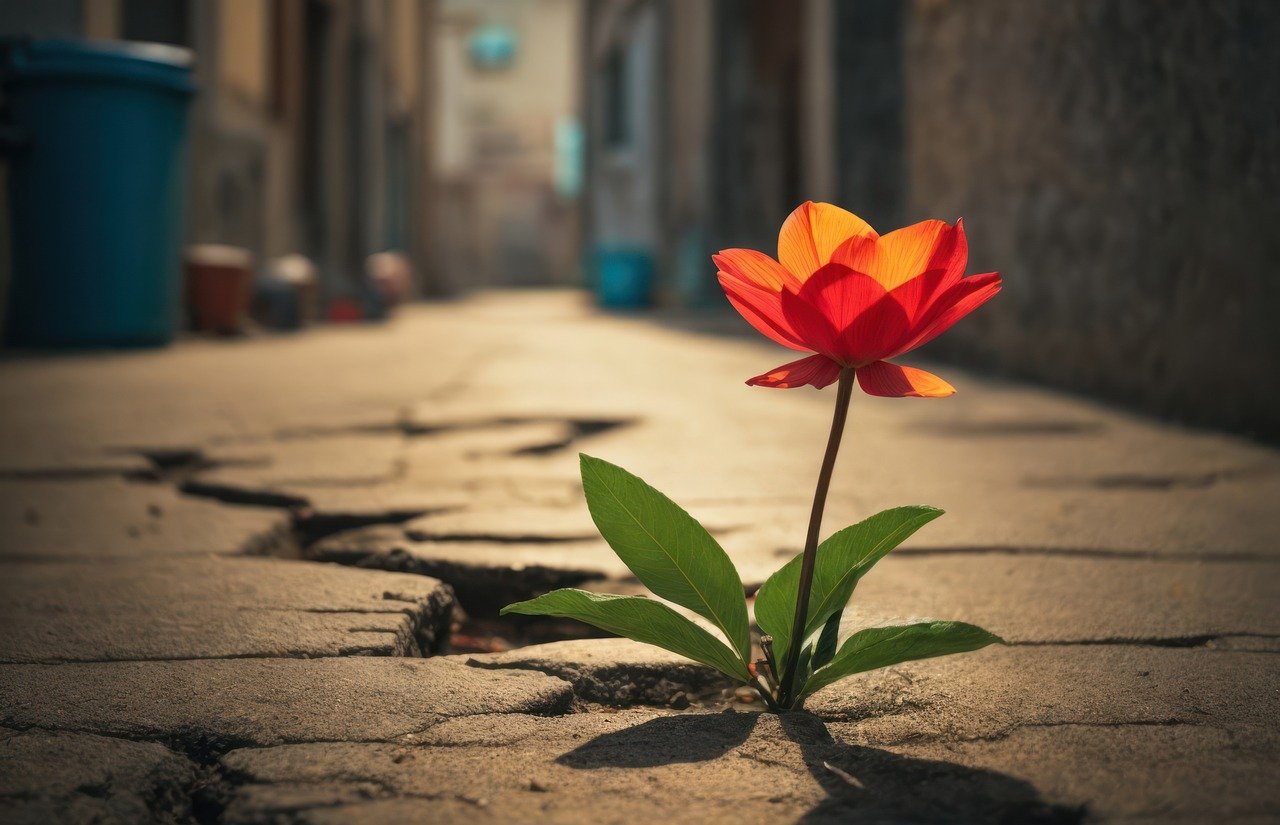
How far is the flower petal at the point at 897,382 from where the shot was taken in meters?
0.73

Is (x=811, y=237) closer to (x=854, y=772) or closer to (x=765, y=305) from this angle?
(x=765, y=305)

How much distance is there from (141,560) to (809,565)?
91cm

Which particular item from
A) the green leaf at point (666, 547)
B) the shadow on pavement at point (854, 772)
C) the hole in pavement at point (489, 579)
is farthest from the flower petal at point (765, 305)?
the hole in pavement at point (489, 579)

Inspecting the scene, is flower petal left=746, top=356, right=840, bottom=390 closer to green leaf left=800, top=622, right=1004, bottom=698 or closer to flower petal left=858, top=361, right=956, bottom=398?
flower petal left=858, top=361, right=956, bottom=398

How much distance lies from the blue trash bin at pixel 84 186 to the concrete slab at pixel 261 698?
11.2 feet

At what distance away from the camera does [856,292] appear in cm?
71

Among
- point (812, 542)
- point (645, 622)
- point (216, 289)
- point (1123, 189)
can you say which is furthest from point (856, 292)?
point (216, 289)

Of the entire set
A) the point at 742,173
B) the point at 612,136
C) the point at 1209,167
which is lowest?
the point at 1209,167

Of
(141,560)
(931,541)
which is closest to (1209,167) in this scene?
(931,541)

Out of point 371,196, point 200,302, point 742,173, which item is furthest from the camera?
point 371,196

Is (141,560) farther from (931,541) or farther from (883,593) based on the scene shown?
(931,541)

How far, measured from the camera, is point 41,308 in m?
3.91

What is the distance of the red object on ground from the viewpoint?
15.8ft

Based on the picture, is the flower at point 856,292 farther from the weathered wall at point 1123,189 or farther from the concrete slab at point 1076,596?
the weathered wall at point 1123,189
